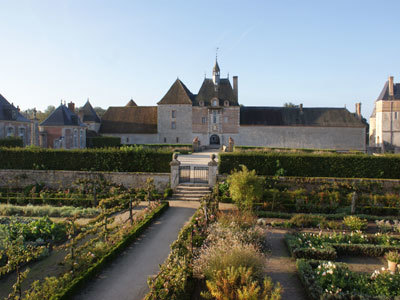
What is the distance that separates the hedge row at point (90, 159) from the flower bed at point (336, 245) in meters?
9.43

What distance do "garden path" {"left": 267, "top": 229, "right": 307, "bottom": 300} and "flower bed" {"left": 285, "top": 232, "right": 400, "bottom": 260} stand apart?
0.28m

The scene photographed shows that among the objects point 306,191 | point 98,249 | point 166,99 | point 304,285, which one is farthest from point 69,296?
point 166,99

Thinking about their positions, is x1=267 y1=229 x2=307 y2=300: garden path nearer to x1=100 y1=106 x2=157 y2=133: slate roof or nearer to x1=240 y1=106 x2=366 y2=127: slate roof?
x1=240 y1=106 x2=366 y2=127: slate roof

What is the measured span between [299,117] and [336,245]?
30.4 metres

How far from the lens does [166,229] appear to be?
10609 mm

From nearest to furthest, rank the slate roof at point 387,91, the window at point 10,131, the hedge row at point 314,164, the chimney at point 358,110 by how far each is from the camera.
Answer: the hedge row at point 314,164, the window at point 10,131, the slate roof at point 387,91, the chimney at point 358,110

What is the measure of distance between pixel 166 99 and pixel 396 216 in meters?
29.5

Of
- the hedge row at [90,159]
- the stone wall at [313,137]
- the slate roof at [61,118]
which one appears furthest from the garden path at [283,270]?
the stone wall at [313,137]

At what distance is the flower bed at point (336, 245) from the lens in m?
8.29

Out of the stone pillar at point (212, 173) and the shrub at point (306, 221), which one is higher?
the stone pillar at point (212, 173)

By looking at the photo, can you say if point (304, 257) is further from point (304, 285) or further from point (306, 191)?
point (306, 191)

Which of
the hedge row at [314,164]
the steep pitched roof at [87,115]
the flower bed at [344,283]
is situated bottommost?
the flower bed at [344,283]

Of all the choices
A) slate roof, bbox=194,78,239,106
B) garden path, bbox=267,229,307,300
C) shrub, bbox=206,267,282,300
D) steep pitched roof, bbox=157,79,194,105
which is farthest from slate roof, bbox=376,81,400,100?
shrub, bbox=206,267,282,300

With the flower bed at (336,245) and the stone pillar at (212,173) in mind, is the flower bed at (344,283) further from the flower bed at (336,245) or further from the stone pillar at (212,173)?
the stone pillar at (212,173)
